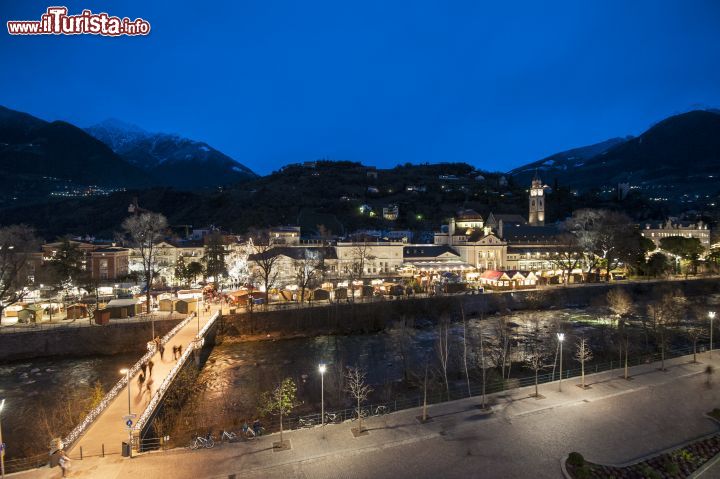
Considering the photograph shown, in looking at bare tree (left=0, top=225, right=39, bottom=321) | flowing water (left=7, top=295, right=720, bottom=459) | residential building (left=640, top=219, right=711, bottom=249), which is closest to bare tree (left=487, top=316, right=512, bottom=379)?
flowing water (left=7, top=295, right=720, bottom=459)

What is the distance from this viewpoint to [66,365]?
32.3m

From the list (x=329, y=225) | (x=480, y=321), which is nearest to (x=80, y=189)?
(x=329, y=225)

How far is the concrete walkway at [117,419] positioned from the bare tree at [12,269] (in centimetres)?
1654

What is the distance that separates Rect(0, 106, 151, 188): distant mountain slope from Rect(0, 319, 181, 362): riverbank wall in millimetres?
147000

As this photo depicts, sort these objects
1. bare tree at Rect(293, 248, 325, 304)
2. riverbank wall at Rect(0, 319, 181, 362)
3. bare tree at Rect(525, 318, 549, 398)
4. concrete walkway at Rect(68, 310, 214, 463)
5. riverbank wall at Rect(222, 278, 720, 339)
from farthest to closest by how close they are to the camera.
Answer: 1. bare tree at Rect(293, 248, 325, 304)
2. riverbank wall at Rect(222, 278, 720, 339)
3. riverbank wall at Rect(0, 319, 181, 362)
4. bare tree at Rect(525, 318, 549, 398)
5. concrete walkway at Rect(68, 310, 214, 463)

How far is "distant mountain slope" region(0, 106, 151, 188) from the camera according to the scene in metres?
162

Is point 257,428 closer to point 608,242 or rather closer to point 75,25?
point 75,25

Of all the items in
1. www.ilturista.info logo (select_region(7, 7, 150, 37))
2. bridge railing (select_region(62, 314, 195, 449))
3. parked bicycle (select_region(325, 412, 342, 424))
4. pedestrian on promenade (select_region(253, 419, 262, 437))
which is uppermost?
www.ilturista.info logo (select_region(7, 7, 150, 37))

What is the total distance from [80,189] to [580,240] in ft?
549

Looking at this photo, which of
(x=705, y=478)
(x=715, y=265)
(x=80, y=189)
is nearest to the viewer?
(x=705, y=478)

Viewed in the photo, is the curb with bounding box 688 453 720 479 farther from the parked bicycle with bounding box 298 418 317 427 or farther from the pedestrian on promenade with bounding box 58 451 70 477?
the pedestrian on promenade with bounding box 58 451 70 477

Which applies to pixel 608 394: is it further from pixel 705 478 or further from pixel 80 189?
pixel 80 189

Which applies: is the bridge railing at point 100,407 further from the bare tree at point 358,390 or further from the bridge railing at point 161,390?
the bare tree at point 358,390

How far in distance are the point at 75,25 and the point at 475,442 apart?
1555 inches
